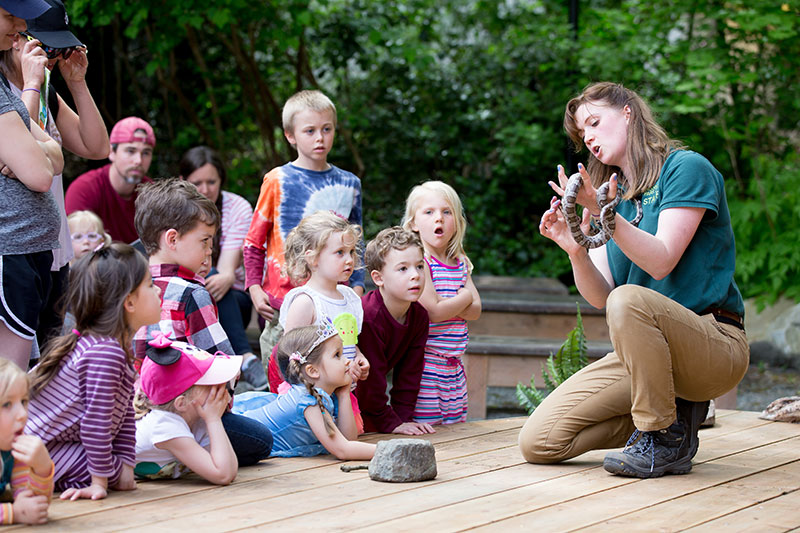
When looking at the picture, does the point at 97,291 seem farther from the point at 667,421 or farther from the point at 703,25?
the point at 703,25

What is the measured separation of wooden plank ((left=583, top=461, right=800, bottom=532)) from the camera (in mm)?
2312

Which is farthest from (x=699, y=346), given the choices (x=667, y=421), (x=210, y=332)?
(x=210, y=332)

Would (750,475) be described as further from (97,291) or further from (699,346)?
(97,291)

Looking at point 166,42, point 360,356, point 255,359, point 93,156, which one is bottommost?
point 255,359

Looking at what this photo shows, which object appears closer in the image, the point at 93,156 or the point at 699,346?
the point at 699,346

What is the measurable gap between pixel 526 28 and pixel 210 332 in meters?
6.57

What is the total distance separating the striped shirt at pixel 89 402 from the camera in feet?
7.88

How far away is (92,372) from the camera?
2.41 meters

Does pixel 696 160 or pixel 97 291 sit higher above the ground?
pixel 696 160

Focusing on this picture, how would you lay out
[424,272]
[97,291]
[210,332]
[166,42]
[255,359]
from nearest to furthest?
[97,291] → [210,332] → [424,272] → [255,359] → [166,42]

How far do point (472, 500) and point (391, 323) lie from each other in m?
1.22

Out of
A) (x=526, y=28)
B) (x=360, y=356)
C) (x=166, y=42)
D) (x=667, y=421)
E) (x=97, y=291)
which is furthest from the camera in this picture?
(x=526, y=28)

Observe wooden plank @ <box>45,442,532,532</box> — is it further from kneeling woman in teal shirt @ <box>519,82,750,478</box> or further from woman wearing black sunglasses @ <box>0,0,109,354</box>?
woman wearing black sunglasses @ <box>0,0,109,354</box>

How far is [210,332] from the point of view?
314cm
